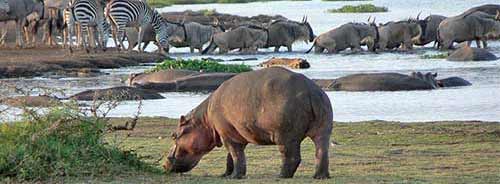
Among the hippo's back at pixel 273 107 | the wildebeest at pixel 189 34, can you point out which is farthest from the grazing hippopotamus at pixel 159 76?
the hippo's back at pixel 273 107

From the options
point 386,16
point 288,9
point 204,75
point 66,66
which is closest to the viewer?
point 204,75

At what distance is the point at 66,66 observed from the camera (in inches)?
1058

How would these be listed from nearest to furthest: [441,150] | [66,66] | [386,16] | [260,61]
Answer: [441,150]
[66,66]
[260,61]
[386,16]

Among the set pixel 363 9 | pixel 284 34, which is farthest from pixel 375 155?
pixel 363 9

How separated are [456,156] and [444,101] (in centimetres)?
745

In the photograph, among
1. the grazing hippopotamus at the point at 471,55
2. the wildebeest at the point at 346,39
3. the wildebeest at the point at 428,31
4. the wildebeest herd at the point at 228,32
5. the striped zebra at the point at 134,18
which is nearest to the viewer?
the wildebeest herd at the point at 228,32

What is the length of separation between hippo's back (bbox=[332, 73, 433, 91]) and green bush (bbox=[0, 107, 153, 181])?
11458mm

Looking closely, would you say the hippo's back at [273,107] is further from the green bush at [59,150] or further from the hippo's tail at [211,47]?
the hippo's tail at [211,47]

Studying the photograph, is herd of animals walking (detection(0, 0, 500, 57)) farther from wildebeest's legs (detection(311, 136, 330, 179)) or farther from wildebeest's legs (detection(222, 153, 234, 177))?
wildebeest's legs (detection(311, 136, 330, 179))

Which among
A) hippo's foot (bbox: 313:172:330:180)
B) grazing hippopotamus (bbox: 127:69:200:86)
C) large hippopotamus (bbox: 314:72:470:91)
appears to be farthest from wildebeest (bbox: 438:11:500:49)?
hippo's foot (bbox: 313:172:330:180)

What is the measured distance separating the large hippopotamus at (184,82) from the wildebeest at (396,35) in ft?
39.8

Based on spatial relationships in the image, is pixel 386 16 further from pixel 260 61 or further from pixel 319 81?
pixel 319 81

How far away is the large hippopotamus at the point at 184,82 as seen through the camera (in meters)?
21.5

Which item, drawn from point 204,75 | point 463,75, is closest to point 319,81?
point 204,75
